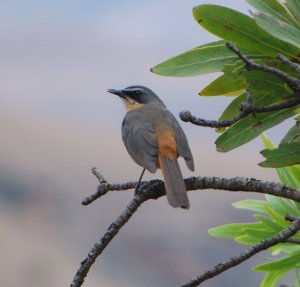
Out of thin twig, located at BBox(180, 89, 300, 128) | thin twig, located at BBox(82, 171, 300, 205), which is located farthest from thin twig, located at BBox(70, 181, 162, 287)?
thin twig, located at BBox(180, 89, 300, 128)

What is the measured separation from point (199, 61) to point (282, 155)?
48 centimetres

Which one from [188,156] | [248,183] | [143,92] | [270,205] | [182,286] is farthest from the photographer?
[143,92]

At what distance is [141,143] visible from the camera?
4.00 meters

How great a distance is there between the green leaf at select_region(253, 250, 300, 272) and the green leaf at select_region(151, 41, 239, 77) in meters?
0.74

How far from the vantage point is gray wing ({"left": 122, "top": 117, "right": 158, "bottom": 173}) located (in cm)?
381

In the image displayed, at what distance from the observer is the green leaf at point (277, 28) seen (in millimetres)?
2479

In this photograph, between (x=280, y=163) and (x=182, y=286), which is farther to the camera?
(x=280, y=163)

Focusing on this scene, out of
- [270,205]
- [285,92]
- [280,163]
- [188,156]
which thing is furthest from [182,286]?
[188,156]

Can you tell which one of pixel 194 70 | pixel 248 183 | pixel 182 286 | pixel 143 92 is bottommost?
pixel 182 286

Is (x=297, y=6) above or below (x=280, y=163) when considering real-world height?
above

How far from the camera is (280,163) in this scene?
8.84ft

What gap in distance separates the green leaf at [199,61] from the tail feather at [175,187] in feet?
1.42

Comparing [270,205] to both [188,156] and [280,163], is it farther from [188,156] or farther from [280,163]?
[280,163]

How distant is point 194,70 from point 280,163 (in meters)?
0.47
